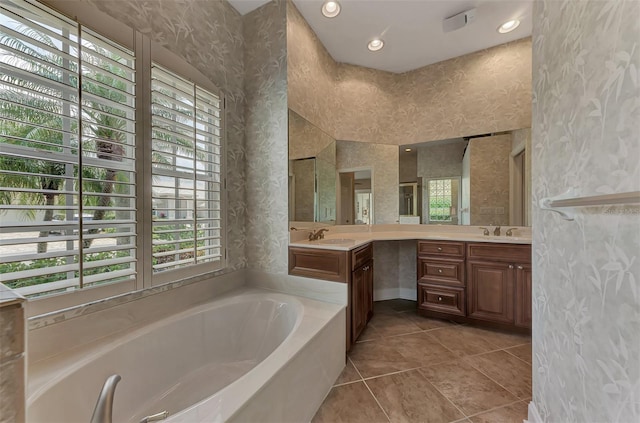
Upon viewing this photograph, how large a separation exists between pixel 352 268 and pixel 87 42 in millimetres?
2088

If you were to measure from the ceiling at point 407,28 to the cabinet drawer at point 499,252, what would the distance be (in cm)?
215

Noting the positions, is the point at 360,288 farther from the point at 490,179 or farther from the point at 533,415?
the point at 490,179

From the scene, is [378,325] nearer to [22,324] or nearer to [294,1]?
[22,324]

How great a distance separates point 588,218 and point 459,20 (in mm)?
2252

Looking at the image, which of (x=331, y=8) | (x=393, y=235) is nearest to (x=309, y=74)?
(x=331, y=8)

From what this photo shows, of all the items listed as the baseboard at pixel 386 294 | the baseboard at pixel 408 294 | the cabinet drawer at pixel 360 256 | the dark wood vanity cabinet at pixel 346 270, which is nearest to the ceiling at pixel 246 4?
the dark wood vanity cabinet at pixel 346 270

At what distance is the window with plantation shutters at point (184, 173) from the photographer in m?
1.54

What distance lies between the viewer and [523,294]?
215 cm

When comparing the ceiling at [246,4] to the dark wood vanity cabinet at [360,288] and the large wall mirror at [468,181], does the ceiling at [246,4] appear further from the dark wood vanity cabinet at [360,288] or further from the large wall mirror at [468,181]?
the dark wood vanity cabinet at [360,288]

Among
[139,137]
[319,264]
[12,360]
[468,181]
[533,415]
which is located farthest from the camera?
[468,181]

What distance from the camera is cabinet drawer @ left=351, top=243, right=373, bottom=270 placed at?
1.94 metres

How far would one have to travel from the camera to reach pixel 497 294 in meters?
2.25

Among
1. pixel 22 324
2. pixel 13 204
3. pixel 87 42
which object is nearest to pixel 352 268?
pixel 22 324

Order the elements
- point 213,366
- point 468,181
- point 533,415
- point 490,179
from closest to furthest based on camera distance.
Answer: point 533,415
point 213,366
point 490,179
point 468,181
